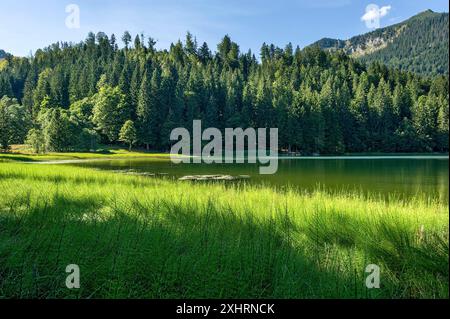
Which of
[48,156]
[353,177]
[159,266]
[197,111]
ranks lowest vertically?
[353,177]

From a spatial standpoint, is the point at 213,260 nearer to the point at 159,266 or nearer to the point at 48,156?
the point at 159,266

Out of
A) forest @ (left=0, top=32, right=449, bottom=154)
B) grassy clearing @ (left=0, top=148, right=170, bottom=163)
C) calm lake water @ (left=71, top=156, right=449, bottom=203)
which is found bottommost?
calm lake water @ (left=71, top=156, right=449, bottom=203)

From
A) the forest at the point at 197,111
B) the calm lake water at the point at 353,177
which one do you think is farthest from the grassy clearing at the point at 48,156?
the calm lake water at the point at 353,177

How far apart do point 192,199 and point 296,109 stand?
7828 cm

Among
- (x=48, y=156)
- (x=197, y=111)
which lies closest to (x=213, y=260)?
(x=48, y=156)

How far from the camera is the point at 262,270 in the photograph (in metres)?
4.35

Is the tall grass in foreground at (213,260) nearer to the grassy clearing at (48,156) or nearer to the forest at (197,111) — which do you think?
the grassy clearing at (48,156)

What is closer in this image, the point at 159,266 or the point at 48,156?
the point at 159,266

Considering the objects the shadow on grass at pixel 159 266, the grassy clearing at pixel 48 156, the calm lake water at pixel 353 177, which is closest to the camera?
the shadow on grass at pixel 159 266

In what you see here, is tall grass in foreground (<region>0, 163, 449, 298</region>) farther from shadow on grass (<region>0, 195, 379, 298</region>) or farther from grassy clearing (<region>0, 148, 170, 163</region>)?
grassy clearing (<region>0, 148, 170, 163</region>)

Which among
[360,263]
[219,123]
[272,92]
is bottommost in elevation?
[360,263]

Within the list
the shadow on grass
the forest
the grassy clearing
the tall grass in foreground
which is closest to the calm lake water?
the tall grass in foreground
